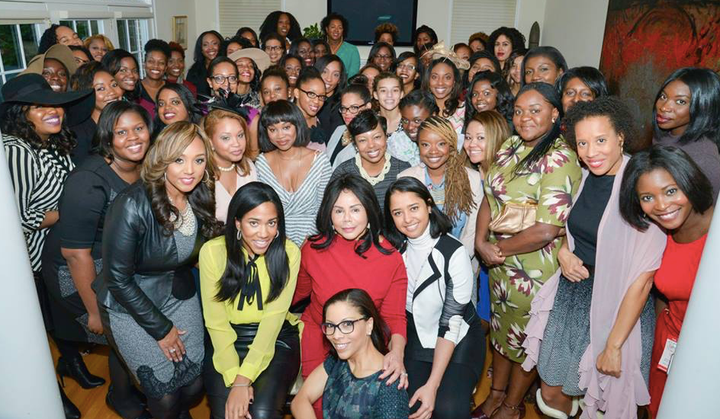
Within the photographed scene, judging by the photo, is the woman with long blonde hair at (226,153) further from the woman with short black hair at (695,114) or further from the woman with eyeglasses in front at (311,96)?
the woman with short black hair at (695,114)

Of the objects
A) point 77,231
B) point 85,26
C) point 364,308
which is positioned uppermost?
point 85,26

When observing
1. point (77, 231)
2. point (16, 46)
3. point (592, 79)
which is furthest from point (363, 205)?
point (16, 46)

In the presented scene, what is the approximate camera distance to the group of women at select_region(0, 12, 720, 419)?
81.4 inches

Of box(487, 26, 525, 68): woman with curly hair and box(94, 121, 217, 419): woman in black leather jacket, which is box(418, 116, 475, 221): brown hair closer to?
box(94, 121, 217, 419): woman in black leather jacket

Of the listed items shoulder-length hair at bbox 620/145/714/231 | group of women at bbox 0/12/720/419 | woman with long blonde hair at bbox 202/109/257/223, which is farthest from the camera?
woman with long blonde hair at bbox 202/109/257/223

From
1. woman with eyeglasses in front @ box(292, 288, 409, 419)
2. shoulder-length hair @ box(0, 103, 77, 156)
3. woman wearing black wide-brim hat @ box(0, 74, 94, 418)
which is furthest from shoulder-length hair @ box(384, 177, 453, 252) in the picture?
shoulder-length hair @ box(0, 103, 77, 156)

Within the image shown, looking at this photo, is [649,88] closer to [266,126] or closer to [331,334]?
[266,126]

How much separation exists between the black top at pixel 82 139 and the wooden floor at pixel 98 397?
1262 millimetres

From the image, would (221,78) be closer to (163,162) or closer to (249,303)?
(163,162)

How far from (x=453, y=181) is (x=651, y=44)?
10.9 ft

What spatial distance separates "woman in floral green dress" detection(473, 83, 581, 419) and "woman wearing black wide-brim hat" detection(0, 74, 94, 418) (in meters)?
2.20

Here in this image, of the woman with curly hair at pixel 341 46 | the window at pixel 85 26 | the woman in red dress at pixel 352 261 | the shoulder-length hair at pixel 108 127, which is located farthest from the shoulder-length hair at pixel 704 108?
the window at pixel 85 26

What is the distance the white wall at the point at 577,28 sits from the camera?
6.43 metres

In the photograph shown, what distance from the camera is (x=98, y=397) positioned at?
2967mm
